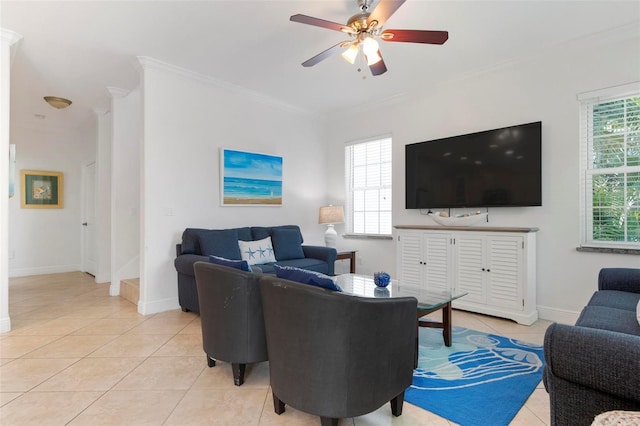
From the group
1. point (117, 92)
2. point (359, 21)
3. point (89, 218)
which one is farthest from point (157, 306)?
point (89, 218)

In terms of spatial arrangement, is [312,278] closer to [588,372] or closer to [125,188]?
[588,372]

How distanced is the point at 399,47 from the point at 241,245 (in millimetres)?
2781

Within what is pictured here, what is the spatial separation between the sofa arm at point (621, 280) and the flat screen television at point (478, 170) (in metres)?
1.00

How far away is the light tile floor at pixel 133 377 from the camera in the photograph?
5.67 ft

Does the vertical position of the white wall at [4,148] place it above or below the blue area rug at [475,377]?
above

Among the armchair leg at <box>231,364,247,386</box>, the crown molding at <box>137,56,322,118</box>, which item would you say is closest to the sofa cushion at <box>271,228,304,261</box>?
the crown molding at <box>137,56,322,118</box>

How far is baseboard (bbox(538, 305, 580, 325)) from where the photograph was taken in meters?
3.17

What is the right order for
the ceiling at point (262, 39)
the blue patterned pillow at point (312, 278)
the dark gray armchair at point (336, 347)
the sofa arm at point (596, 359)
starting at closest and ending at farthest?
Answer: the sofa arm at point (596, 359)
the dark gray armchair at point (336, 347)
the blue patterned pillow at point (312, 278)
the ceiling at point (262, 39)

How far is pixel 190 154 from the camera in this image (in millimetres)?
3951

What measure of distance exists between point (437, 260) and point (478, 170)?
3.77 ft

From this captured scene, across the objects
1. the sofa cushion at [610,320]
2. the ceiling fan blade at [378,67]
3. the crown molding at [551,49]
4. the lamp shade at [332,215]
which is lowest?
the sofa cushion at [610,320]

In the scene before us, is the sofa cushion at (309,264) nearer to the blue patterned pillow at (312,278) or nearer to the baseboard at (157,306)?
the baseboard at (157,306)

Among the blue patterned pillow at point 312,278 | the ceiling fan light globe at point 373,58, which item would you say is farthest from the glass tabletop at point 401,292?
the ceiling fan light globe at point 373,58

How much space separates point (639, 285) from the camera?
235 centimetres
